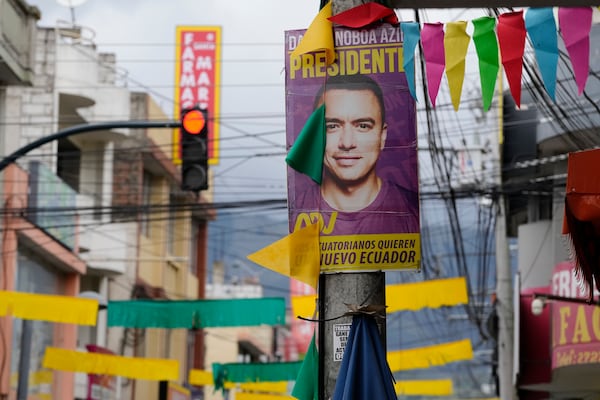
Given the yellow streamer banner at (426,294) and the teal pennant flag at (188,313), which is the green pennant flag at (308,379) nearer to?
the yellow streamer banner at (426,294)

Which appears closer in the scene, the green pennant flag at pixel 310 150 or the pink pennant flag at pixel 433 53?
the green pennant flag at pixel 310 150

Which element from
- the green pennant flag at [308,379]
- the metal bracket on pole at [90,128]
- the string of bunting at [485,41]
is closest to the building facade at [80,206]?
the metal bracket on pole at [90,128]

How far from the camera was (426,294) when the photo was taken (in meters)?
23.8

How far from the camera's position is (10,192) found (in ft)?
92.9

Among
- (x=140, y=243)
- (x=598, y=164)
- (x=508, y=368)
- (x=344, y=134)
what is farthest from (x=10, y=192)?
(x=598, y=164)

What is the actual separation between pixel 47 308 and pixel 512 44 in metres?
14.8

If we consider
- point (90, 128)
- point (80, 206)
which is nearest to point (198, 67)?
Result: point (80, 206)

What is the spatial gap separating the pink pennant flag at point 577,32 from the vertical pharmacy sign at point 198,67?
105 ft

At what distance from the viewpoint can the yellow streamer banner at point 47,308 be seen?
73.4 ft

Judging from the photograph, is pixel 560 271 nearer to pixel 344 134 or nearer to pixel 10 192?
pixel 10 192

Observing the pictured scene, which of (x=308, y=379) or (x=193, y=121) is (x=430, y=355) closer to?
(x=193, y=121)

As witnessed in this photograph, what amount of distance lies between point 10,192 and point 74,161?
11653 millimetres

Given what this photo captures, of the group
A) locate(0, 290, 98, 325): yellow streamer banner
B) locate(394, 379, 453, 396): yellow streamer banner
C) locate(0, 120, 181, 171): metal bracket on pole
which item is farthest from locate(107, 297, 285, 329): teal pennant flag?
locate(394, 379, 453, 396): yellow streamer banner

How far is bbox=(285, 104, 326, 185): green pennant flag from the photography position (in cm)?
942
